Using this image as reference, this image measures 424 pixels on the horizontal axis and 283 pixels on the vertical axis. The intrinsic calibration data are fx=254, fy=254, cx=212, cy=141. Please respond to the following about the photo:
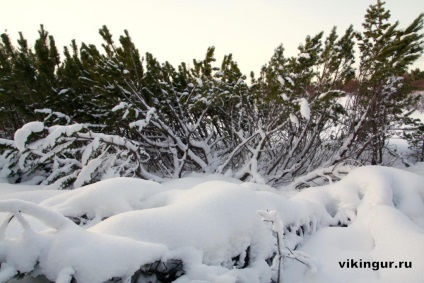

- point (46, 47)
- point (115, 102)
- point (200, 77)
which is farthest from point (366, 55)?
point (46, 47)

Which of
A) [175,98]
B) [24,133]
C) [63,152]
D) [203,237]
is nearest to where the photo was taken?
[203,237]

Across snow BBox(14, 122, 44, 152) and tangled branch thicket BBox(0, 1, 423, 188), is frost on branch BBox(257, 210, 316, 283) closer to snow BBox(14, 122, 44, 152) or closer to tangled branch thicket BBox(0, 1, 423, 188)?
tangled branch thicket BBox(0, 1, 423, 188)

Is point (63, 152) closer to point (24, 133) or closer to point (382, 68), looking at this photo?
point (24, 133)

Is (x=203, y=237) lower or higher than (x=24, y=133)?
lower

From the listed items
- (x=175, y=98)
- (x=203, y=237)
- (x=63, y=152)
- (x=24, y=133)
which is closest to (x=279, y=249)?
(x=203, y=237)

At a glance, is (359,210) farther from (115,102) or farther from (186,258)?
(115,102)

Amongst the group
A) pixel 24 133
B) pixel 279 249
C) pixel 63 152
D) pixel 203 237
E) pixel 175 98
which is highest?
pixel 175 98

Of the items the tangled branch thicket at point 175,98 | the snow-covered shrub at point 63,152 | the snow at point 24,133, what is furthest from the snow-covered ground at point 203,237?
the tangled branch thicket at point 175,98

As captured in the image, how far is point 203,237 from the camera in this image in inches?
65.5

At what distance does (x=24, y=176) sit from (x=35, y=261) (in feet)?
16.7

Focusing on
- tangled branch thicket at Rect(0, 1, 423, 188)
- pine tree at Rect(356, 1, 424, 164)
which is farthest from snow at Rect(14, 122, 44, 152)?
pine tree at Rect(356, 1, 424, 164)

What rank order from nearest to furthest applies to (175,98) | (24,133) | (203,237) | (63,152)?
1. (203,237)
2. (24,133)
3. (63,152)
4. (175,98)

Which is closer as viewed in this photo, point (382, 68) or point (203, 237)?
point (203, 237)

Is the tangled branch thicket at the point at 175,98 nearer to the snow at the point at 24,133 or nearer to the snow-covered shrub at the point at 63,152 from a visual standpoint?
the snow-covered shrub at the point at 63,152
